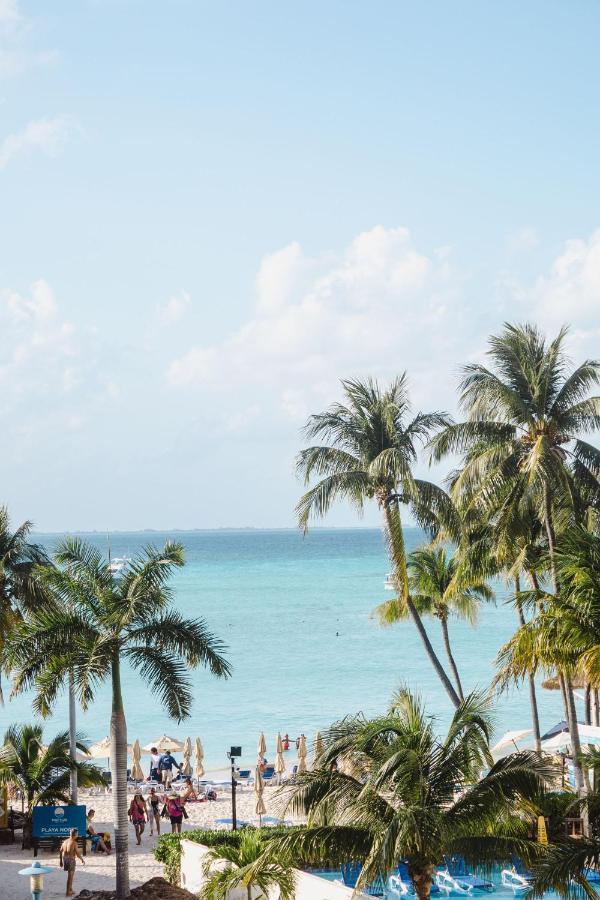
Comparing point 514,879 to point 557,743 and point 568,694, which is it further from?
point 557,743

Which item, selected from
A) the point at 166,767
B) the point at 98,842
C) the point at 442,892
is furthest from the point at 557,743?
the point at 98,842

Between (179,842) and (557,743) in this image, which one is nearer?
(179,842)


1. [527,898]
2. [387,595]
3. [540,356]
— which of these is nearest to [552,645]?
[527,898]

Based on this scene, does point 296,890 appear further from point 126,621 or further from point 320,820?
point 126,621

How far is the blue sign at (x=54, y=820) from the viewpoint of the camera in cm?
2383

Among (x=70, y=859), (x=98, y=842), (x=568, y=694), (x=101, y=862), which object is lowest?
(x=101, y=862)

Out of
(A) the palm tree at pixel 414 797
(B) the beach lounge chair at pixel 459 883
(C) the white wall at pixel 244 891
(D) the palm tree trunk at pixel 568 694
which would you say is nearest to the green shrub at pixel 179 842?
(C) the white wall at pixel 244 891

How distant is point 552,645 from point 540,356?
879cm

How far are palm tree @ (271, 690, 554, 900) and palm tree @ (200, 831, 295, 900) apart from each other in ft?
2.60

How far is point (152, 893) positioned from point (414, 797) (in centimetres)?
729

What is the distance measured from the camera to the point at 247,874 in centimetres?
1464

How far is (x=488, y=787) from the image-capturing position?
567 inches

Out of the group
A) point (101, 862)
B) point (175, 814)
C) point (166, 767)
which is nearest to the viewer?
point (101, 862)

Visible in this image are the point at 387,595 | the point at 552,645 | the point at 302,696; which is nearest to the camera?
the point at 552,645
